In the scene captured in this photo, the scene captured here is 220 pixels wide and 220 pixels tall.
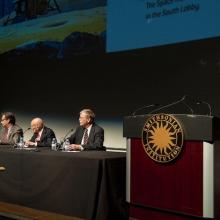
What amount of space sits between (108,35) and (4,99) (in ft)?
7.08

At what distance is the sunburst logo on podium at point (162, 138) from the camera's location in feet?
7.62

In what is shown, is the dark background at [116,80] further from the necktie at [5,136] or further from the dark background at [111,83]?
the necktie at [5,136]


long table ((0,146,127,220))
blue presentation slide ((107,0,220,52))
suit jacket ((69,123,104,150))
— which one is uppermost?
blue presentation slide ((107,0,220,52))

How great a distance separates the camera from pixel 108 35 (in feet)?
15.3

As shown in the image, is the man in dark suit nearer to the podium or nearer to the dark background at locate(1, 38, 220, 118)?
the dark background at locate(1, 38, 220, 118)

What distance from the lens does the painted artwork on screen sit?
15.9 ft

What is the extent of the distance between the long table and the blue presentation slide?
1524 mm

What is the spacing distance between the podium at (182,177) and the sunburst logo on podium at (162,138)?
0.10 feet

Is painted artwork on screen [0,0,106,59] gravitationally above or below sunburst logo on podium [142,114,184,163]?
above

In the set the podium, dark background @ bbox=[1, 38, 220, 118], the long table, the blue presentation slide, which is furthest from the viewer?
dark background @ bbox=[1, 38, 220, 118]

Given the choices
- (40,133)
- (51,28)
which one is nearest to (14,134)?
(40,133)

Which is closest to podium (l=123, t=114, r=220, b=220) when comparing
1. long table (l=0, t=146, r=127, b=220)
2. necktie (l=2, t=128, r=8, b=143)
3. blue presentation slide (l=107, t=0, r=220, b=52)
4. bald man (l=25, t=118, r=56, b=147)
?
long table (l=0, t=146, r=127, b=220)

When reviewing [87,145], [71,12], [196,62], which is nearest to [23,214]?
[87,145]

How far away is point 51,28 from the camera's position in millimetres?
5348
